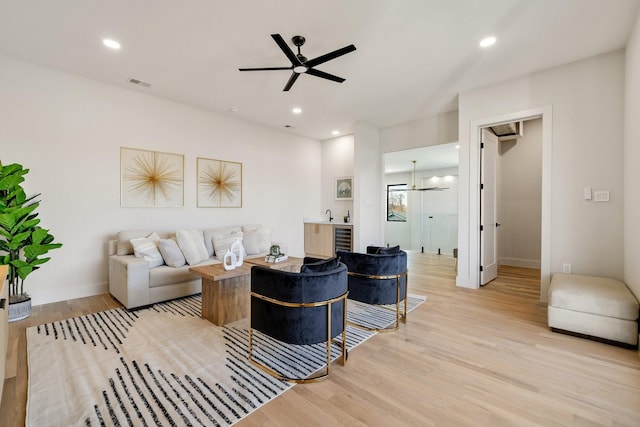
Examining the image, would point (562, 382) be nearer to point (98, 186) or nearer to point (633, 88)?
point (633, 88)

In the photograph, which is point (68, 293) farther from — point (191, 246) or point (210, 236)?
point (210, 236)

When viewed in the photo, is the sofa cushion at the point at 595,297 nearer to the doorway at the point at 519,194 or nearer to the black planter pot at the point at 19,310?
the doorway at the point at 519,194

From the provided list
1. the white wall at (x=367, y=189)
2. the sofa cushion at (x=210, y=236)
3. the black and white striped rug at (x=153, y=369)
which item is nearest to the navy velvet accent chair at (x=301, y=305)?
the black and white striped rug at (x=153, y=369)

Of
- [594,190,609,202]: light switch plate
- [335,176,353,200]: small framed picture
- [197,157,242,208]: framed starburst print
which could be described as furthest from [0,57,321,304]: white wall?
[594,190,609,202]: light switch plate

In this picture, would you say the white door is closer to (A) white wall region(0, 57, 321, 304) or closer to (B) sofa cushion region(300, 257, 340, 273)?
(B) sofa cushion region(300, 257, 340, 273)

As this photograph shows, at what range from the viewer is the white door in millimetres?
4273

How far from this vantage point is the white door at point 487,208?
14.0ft

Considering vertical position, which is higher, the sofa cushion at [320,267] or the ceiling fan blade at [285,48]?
the ceiling fan blade at [285,48]

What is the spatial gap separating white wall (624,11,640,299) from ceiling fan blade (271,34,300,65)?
3.10m

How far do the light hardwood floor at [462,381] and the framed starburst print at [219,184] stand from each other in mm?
2470

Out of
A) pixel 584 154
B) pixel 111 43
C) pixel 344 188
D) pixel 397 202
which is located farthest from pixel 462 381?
pixel 397 202

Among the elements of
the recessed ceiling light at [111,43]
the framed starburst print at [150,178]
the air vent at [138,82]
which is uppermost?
the air vent at [138,82]

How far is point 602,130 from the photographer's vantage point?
325 centimetres

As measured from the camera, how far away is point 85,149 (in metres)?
3.79
